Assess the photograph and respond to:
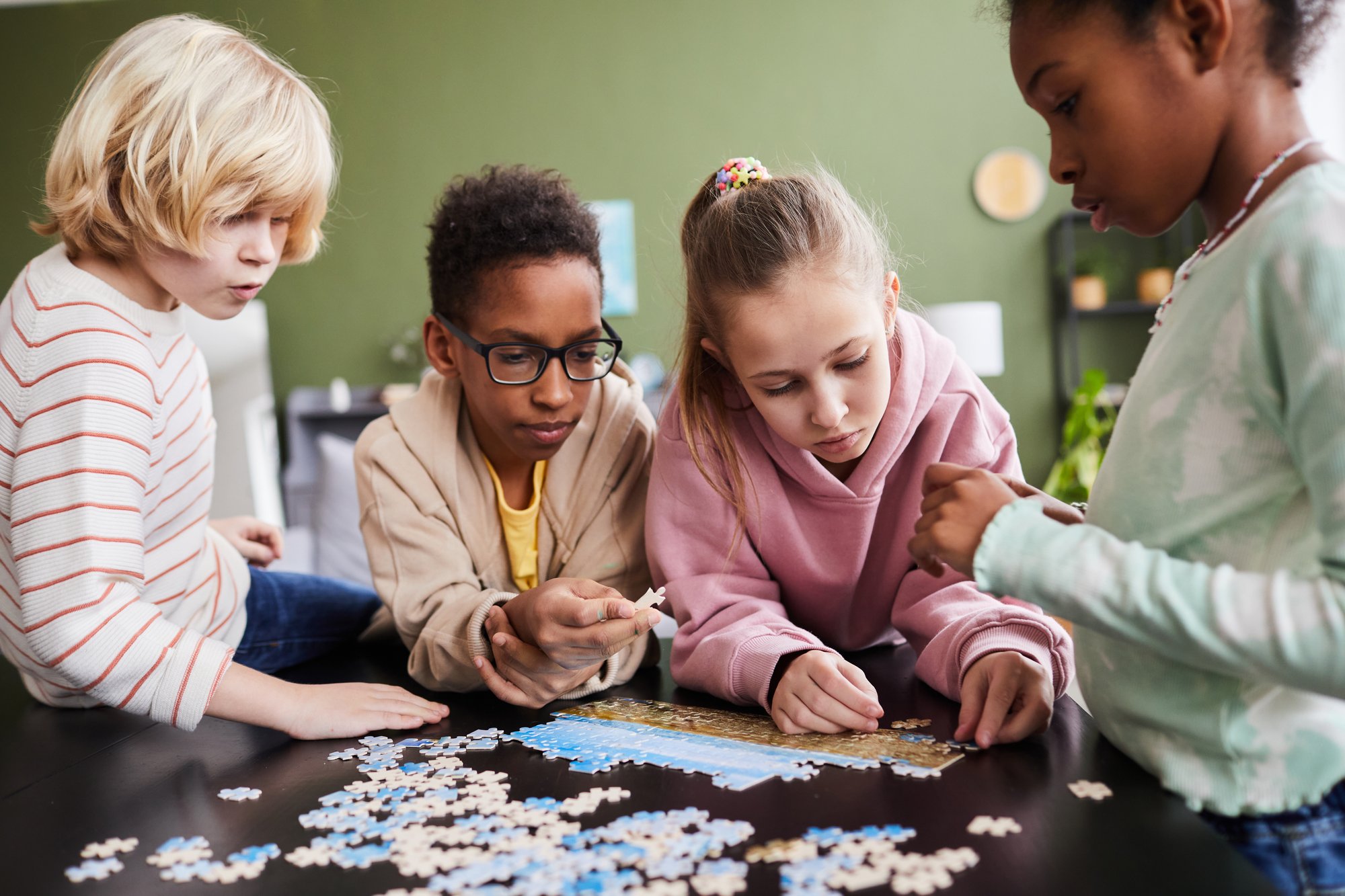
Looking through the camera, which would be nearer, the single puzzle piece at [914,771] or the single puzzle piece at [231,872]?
the single puzzle piece at [231,872]

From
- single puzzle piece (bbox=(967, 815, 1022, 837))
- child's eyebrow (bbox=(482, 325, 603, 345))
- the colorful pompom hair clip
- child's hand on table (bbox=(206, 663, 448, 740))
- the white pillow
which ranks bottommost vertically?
the white pillow

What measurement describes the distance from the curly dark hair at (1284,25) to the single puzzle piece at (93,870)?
1186 millimetres

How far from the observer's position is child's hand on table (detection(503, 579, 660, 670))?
128cm

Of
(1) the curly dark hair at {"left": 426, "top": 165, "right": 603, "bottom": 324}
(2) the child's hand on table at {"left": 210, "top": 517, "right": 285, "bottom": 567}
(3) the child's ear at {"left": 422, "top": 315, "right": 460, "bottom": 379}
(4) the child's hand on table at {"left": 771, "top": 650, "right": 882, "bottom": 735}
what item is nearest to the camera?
(4) the child's hand on table at {"left": 771, "top": 650, "right": 882, "bottom": 735}

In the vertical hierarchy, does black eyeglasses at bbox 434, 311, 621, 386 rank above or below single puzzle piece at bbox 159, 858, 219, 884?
above

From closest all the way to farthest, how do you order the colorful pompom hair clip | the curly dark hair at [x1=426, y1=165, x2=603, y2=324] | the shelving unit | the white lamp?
the colorful pompom hair clip, the curly dark hair at [x1=426, y1=165, x2=603, y2=324], the white lamp, the shelving unit

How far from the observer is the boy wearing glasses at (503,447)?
160 cm

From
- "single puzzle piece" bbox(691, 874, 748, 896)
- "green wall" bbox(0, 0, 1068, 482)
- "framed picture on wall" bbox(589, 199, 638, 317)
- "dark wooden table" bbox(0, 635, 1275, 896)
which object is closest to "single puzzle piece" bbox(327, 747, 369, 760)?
"dark wooden table" bbox(0, 635, 1275, 896)

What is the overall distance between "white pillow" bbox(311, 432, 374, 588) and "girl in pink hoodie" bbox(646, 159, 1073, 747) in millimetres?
2464

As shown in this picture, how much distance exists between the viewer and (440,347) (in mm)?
1808

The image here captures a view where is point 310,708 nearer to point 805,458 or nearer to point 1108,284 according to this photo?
point 805,458

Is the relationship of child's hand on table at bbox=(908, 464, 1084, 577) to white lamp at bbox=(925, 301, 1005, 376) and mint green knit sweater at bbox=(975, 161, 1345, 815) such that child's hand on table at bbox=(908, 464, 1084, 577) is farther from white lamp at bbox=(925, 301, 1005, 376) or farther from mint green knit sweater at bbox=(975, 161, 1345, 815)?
white lamp at bbox=(925, 301, 1005, 376)

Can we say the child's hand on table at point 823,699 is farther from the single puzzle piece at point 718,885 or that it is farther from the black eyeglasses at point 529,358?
the black eyeglasses at point 529,358

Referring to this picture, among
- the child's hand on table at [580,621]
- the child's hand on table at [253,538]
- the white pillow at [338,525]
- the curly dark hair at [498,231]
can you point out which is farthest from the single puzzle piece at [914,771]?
the white pillow at [338,525]
